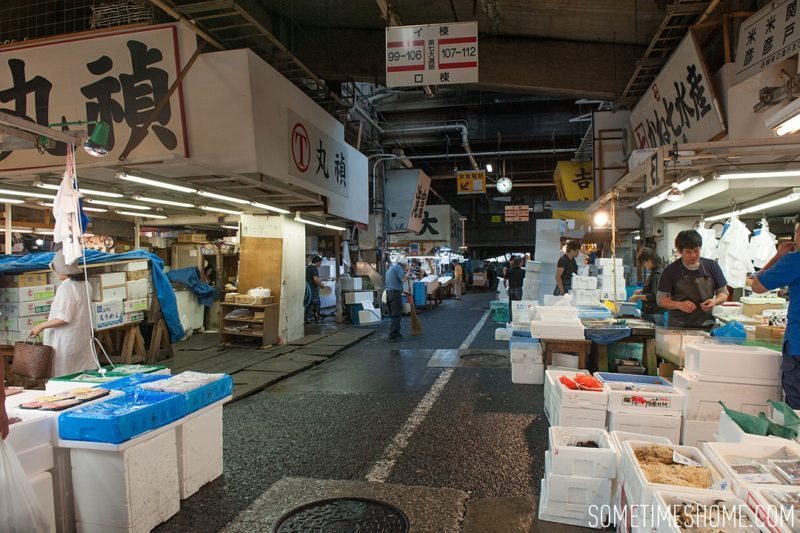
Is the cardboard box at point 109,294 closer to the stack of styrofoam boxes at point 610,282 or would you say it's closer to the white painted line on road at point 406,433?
the white painted line on road at point 406,433

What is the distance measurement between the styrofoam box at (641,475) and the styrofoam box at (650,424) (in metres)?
1.13

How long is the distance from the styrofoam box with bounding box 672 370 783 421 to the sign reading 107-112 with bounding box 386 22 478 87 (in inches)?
194

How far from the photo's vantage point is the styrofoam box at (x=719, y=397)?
4.35m

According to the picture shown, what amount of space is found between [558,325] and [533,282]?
782 centimetres

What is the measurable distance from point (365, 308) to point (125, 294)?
8.09 meters

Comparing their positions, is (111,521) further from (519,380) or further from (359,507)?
(519,380)

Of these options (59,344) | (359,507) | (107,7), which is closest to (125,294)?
(59,344)

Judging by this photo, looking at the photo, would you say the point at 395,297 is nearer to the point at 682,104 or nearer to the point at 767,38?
the point at 682,104

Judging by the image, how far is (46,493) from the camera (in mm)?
3299

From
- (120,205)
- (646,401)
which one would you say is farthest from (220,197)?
(646,401)

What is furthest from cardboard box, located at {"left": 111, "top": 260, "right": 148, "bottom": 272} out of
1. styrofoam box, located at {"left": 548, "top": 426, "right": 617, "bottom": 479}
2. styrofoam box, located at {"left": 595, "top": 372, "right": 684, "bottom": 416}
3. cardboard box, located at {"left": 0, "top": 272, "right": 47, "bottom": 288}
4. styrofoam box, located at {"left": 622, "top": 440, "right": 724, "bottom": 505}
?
styrofoam box, located at {"left": 622, "top": 440, "right": 724, "bottom": 505}

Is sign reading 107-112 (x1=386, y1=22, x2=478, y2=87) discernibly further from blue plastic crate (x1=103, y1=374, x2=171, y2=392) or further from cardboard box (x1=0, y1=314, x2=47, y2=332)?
cardboard box (x1=0, y1=314, x2=47, y2=332)

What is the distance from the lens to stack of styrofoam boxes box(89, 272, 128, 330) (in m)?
8.50

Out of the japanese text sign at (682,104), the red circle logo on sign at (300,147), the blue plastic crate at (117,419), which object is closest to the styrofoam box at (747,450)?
the blue plastic crate at (117,419)
